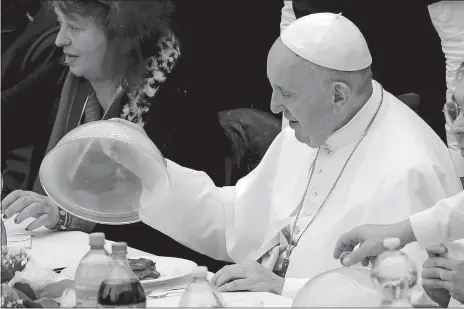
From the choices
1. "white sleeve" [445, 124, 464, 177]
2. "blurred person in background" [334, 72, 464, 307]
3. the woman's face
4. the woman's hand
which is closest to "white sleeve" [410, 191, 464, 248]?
"blurred person in background" [334, 72, 464, 307]

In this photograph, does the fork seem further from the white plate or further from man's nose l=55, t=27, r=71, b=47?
man's nose l=55, t=27, r=71, b=47

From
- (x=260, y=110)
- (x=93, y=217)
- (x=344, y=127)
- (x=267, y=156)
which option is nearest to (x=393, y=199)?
(x=344, y=127)

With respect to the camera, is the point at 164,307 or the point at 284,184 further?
the point at 284,184

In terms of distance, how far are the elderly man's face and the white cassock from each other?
13cm

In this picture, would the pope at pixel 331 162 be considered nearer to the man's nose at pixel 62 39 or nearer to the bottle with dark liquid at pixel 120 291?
the bottle with dark liquid at pixel 120 291

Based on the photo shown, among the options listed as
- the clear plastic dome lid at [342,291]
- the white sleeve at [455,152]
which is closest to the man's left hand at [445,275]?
the clear plastic dome lid at [342,291]

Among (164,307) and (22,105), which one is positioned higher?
(164,307)

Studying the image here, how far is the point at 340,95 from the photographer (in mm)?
4125

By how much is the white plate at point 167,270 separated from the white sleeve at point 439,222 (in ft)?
2.44

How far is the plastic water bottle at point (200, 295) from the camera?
9.05 ft

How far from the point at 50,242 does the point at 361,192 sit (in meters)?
1.35

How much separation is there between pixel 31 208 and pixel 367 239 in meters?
2.02

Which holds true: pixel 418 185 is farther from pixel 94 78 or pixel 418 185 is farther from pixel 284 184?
pixel 94 78

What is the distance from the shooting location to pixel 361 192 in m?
4.16
